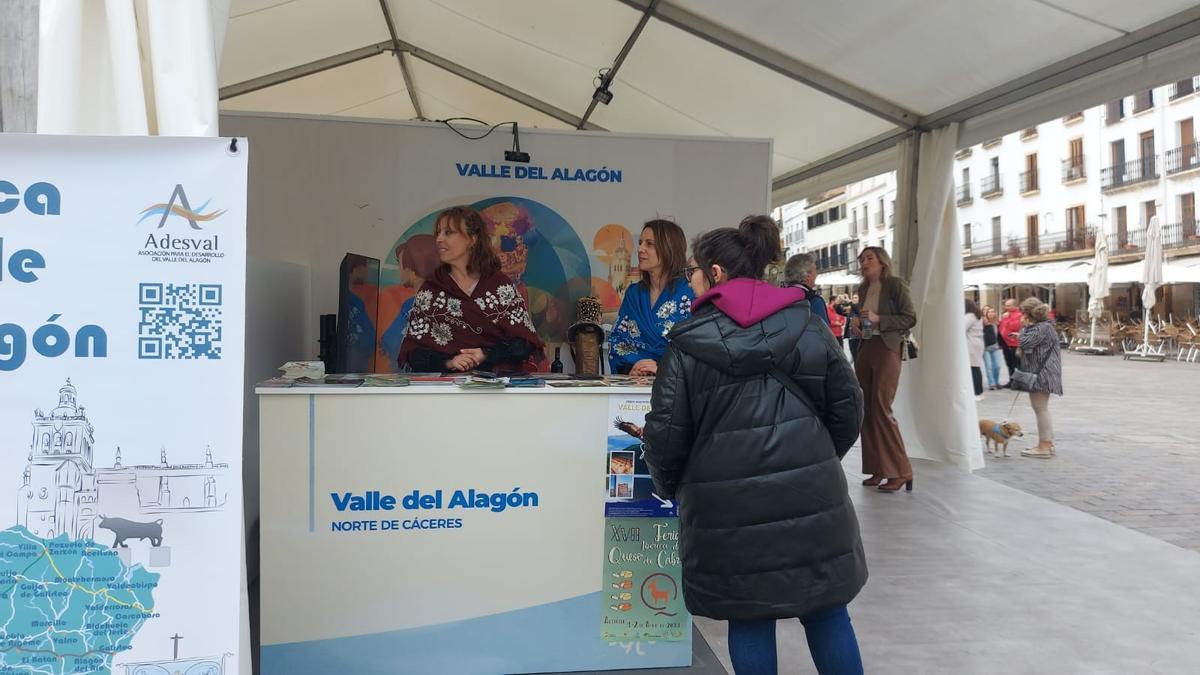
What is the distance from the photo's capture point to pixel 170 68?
1610mm

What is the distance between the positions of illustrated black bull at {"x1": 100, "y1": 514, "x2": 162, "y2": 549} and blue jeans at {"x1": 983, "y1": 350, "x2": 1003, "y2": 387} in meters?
13.8

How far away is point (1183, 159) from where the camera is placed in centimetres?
2691

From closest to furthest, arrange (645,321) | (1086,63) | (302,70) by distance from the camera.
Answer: (645,321) → (1086,63) → (302,70)

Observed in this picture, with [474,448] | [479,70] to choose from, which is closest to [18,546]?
[474,448]

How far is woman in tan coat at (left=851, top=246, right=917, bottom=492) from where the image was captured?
5648mm

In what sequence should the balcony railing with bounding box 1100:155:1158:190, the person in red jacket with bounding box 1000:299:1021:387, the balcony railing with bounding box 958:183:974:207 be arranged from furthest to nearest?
the balcony railing with bounding box 958:183:974:207
the balcony railing with bounding box 1100:155:1158:190
the person in red jacket with bounding box 1000:299:1021:387

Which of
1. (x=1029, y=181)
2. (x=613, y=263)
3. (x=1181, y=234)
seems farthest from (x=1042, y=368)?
(x=1029, y=181)

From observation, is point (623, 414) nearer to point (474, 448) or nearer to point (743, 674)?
point (474, 448)

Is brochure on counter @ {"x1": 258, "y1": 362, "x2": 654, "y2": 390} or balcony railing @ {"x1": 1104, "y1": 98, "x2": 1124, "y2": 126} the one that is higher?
balcony railing @ {"x1": 1104, "y1": 98, "x2": 1124, "y2": 126}

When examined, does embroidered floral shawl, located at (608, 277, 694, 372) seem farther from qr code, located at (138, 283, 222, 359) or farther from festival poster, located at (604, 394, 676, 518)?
qr code, located at (138, 283, 222, 359)

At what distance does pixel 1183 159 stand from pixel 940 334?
26599 millimetres

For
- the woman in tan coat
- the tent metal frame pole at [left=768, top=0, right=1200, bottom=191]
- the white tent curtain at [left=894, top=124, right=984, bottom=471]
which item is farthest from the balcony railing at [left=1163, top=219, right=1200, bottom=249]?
the woman in tan coat

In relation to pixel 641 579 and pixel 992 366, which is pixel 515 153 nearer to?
pixel 641 579

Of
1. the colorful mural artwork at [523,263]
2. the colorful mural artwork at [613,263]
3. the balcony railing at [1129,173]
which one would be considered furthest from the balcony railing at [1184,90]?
the colorful mural artwork at [523,263]
